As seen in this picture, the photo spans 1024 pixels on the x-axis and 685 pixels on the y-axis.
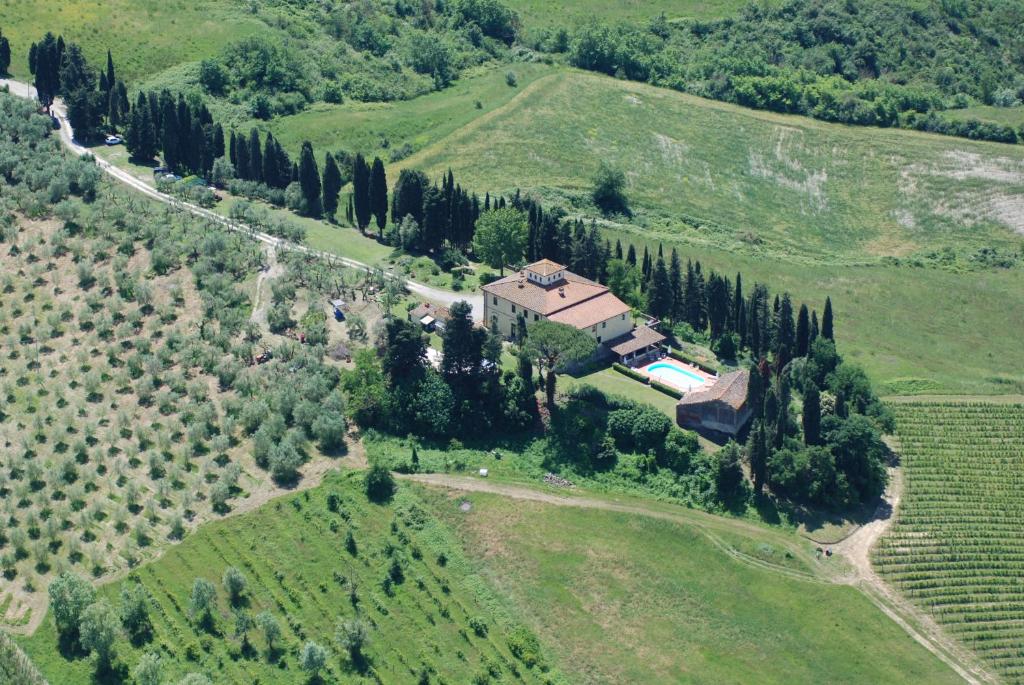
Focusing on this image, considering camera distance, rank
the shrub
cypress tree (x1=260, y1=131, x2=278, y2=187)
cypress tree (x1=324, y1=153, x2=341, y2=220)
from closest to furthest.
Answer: the shrub < cypress tree (x1=324, y1=153, x2=341, y2=220) < cypress tree (x1=260, y1=131, x2=278, y2=187)

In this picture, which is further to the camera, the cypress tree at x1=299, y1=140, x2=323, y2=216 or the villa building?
the cypress tree at x1=299, y1=140, x2=323, y2=216

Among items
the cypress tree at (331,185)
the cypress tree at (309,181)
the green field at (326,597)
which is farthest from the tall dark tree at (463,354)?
the cypress tree at (309,181)

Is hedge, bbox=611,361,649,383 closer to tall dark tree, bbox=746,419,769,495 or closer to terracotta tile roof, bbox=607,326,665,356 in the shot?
terracotta tile roof, bbox=607,326,665,356

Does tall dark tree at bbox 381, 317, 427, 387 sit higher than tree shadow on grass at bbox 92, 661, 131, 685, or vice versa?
tall dark tree at bbox 381, 317, 427, 387

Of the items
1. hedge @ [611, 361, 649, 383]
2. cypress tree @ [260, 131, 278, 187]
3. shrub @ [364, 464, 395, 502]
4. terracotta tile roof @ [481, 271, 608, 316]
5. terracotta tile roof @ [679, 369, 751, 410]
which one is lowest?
shrub @ [364, 464, 395, 502]

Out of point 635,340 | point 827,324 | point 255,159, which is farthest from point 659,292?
point 255,159

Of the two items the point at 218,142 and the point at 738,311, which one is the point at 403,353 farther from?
the point at 218,142

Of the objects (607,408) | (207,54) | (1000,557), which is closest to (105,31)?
(207,54)

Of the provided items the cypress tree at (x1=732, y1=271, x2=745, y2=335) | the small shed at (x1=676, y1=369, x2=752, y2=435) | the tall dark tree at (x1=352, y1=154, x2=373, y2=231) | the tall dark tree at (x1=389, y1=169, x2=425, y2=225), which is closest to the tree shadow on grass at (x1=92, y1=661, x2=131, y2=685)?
the small shed at (x1=676, y1=369, x2=752, y2=435)

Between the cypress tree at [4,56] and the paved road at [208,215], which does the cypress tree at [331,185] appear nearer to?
the paved road at [208,215]
